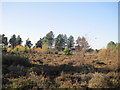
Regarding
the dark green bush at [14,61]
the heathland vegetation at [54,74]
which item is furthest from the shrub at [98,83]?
the dark green bush at [14,61]

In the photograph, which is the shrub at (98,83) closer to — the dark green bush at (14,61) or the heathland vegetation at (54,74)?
the heathland vegetation at (54,74)

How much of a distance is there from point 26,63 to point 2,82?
5.10 meters

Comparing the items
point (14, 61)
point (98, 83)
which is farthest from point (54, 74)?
point (14, 61)

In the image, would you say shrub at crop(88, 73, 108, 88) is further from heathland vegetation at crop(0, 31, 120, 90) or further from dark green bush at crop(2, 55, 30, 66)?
dark green bush at crop(2, 55, 30, 66)

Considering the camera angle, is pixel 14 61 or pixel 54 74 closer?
pixel 54 74

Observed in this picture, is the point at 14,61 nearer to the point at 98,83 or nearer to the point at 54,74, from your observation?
the point at 54,74

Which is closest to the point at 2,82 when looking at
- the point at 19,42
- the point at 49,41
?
the point at 49,41

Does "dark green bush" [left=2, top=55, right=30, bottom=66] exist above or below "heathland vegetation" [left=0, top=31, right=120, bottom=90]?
above

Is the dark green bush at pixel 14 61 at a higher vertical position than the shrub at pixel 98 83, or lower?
higher

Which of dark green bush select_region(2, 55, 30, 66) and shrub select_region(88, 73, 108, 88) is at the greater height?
dark green bush select_region(2, 55, 30, 66)

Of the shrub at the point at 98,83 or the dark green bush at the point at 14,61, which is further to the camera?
the dark green bush at the point at 14,61

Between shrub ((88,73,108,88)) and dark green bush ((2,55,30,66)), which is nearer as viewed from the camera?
shrub ((88,73,108,88))

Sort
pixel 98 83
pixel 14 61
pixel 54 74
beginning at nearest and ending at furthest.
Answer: pixel 98 83, pixel 54 74, pixel 14 61

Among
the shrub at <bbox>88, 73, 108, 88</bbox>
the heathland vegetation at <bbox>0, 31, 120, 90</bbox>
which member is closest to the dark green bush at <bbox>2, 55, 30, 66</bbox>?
the heathland vegetation at <bbox>0, 31, 120, 90</bbox>
